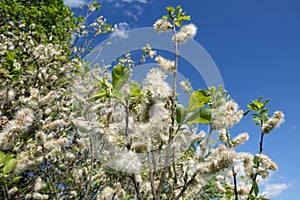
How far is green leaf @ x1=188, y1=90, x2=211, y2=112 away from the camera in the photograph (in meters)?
0.74

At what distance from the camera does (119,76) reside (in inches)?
28.8

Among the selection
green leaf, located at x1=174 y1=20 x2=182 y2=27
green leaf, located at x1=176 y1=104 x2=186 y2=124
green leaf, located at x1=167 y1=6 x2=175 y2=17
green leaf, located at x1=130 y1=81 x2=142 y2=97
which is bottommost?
green leaf, located at x1=176 y1=104 x2=186 y2=124

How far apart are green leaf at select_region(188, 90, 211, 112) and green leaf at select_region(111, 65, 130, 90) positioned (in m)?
0.15

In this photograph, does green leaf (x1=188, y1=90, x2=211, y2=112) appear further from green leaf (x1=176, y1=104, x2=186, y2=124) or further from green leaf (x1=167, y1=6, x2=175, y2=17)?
green leaf (x1=167, y1=6, x2=175, y2=17)

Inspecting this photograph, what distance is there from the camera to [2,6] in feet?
22.1

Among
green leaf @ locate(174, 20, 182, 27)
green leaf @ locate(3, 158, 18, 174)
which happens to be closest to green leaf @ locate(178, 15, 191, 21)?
green leaf @ locate(174, 20, 182, 27)

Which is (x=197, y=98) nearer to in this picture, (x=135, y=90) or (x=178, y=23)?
(x=135, y=90)

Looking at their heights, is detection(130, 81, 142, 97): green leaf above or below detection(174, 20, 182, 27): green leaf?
below

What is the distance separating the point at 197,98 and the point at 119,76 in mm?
182

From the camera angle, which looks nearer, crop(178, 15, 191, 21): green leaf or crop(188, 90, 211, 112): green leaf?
crop(188, 90, 211, 112): green leaf

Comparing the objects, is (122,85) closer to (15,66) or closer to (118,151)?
(118,151)

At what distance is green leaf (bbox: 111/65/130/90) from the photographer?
0.72m

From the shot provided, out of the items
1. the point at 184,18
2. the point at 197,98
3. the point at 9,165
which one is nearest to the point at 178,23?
the point at 184,18

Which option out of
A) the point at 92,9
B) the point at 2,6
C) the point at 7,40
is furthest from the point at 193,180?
the point at 2,6
